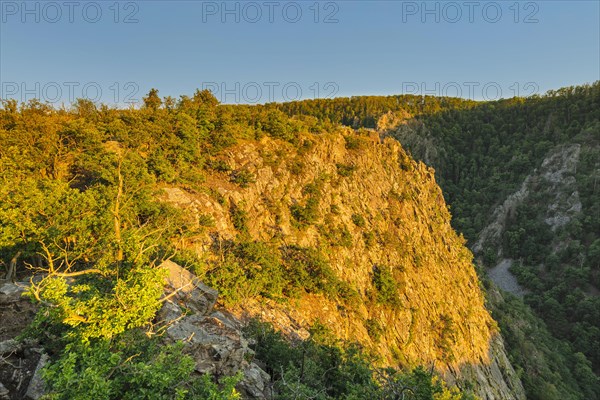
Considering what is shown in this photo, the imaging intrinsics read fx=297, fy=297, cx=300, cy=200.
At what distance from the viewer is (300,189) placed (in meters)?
27.4

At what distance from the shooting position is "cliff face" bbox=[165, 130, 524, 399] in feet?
70.4

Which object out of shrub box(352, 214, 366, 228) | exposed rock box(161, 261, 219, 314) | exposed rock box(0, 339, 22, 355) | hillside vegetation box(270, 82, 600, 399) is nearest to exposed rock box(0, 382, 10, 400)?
exposed rock box(0, 339, 22, 355)

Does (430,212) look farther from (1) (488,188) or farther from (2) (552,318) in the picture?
(1) (488,188)

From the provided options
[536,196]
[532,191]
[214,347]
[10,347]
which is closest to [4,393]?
[10,347]

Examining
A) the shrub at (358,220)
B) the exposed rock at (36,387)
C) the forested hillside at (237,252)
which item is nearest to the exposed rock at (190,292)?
the forested hillside at (237,252)

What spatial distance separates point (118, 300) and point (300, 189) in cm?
2087

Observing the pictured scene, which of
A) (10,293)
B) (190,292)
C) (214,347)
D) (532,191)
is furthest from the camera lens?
(532,191)

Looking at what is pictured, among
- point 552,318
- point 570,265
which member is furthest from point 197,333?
point 570,265

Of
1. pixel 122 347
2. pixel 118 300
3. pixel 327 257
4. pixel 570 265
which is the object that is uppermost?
pixel 118 300

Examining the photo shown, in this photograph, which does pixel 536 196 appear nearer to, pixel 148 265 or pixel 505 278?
pixel 505 278

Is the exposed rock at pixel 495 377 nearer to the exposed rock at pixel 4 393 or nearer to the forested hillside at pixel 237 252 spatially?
the forested hillside at pixel 237 252

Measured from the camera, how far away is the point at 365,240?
2836cm

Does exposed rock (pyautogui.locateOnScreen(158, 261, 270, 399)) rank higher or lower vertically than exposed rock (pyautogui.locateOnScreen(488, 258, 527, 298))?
higher

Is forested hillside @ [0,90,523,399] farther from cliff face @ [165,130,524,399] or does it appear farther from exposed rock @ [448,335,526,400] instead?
exposed rock @ [448,335,526,400]
